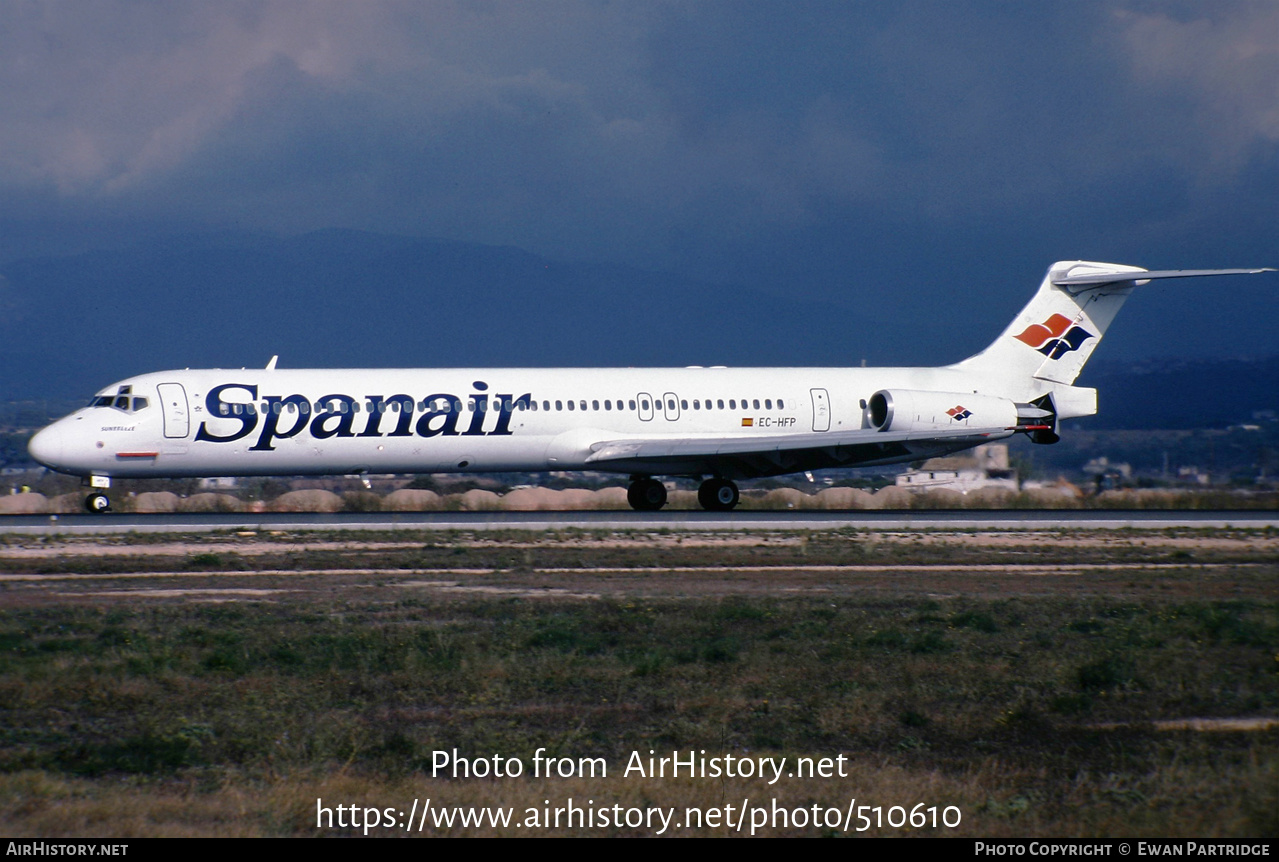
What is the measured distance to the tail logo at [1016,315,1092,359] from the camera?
119 feet

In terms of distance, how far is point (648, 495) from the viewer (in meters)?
33.6

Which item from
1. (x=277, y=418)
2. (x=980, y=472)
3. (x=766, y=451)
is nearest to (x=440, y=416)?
(x=277, y=418)

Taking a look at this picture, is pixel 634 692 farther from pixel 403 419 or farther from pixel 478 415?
pixel 478 415

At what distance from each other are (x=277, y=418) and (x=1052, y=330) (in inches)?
814

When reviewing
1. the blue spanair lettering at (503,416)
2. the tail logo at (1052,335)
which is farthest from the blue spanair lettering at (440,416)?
the tail logo at (1052,335)

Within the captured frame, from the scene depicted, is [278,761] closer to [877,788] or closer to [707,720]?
[707,720]

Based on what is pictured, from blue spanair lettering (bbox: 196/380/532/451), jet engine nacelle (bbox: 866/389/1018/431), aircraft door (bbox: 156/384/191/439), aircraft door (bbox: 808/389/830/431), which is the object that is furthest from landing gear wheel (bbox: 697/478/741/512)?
aircraft door (bbox: 156/384/191/439)

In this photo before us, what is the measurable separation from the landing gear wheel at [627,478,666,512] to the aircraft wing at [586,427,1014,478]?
1.18 metres

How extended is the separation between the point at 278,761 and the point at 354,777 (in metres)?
0.70

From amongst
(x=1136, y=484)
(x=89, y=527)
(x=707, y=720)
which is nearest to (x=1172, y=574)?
(x=707, y=720)

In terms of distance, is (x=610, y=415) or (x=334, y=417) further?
(x=610, y=415)

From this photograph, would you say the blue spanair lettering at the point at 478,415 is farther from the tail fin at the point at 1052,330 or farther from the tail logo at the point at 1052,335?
the tail logo at the point at 1052,335
